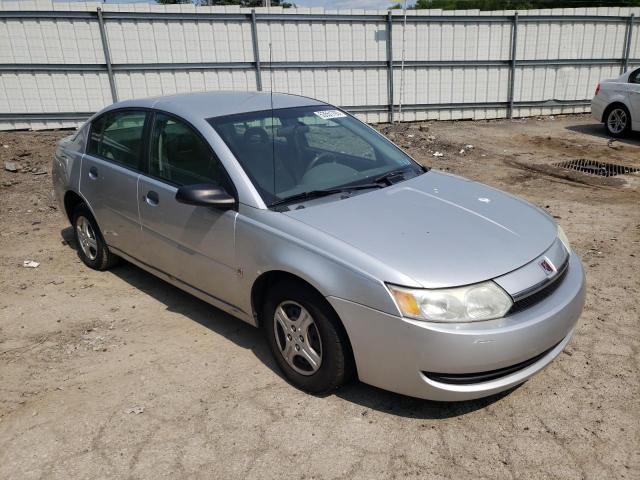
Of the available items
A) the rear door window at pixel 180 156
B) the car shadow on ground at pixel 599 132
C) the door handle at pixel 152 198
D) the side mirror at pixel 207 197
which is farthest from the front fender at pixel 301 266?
the car shadow on ground at pixel 599 132

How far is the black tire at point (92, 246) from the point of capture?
502 centimetres

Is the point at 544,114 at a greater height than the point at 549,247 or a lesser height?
lesser

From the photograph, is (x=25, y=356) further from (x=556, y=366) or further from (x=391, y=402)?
(x=556, y=366)

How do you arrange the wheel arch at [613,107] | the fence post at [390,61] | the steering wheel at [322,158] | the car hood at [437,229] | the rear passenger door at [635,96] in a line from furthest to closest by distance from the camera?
the fence post at [390,61] → the wheel arch at [613,107] → the rear passenger door at [635,96] → the steering wheel at [322,158] → the car hood at [437,229]

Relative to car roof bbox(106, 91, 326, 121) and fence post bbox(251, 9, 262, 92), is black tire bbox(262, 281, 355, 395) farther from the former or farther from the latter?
fence post bbox(251, 9, 262, 92)

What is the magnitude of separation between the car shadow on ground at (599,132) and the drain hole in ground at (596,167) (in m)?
2.16

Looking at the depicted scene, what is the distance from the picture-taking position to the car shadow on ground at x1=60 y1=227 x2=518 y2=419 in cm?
315

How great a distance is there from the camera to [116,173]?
4.46 metres

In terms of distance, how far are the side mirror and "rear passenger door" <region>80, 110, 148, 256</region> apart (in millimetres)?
978

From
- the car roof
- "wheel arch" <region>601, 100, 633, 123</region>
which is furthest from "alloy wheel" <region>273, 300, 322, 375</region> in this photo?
"wheel arch" <region>601, 100, 633, 123</region>

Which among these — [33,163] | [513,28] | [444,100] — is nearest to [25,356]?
[33,163]

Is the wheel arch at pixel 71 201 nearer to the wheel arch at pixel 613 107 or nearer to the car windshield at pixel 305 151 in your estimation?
the car windshield at pixel 305 151

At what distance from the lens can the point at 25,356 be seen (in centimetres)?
388

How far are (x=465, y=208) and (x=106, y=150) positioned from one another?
299 cm
